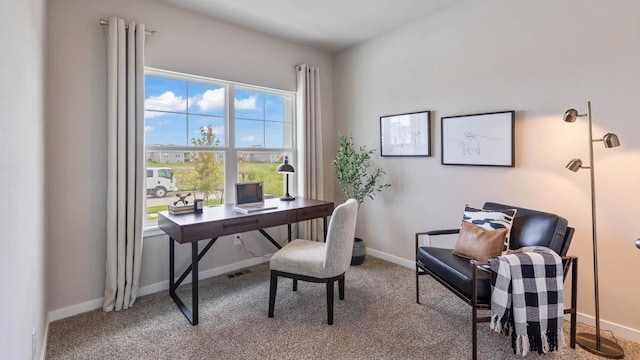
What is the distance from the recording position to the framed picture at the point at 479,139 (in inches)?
102

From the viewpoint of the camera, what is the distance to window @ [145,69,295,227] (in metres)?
2.90

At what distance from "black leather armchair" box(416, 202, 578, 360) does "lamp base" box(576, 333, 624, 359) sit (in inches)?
3.4

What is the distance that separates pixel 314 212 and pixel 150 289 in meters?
1.67

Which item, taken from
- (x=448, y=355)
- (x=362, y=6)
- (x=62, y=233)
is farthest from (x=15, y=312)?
(x=362, y=6)

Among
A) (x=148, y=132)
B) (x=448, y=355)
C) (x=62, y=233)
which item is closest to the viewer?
(x=448, y=355)

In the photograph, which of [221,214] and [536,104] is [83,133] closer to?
[221,214]

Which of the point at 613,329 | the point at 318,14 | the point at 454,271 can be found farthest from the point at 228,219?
the point at 613,329

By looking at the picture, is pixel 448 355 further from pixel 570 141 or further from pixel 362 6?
pixel 362 6

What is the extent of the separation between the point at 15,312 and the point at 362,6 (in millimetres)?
3215

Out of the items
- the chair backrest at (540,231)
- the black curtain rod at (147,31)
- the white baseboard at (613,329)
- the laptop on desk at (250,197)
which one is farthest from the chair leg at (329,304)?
the black curtain rod at (147,31)

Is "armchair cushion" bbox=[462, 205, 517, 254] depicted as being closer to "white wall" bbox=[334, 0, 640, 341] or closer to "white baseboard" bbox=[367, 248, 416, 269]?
"white wall" bbox=[334, 0, 640, 341]

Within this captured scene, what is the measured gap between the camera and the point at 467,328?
2.21 metres

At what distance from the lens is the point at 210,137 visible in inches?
127

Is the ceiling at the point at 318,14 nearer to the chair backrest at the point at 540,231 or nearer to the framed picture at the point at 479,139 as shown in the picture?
the framed picture at the point at 479,139
